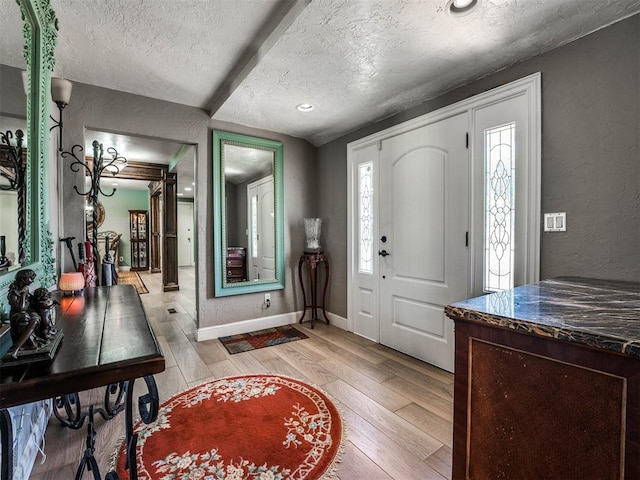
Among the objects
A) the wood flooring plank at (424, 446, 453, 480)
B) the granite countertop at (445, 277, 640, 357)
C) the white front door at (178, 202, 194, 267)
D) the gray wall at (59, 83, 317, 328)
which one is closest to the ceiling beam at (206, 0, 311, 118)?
the gray wall at (59, 83, 317, 328)

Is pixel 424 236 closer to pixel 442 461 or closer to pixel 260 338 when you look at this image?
pixel 442 461

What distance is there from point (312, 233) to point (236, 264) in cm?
95

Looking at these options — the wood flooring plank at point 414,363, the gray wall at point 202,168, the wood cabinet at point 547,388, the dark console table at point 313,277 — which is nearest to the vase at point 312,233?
the dark console table at point 313,277

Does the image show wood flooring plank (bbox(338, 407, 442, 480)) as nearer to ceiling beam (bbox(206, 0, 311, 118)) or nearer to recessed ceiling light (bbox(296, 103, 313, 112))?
ceiling beam (bbox(206, 0, 311, 118))

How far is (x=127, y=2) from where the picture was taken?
1.67 meters

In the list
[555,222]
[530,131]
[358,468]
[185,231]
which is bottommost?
[358,468]

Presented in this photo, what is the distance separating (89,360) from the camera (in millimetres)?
871

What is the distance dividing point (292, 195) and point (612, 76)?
9.45 feet

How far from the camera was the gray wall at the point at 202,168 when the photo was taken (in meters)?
2.56

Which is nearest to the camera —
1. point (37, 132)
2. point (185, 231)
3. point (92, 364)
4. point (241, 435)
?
point (92, 364)

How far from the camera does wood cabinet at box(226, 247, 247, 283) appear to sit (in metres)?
3.36

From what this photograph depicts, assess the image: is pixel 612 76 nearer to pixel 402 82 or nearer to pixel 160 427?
pixel 402 82

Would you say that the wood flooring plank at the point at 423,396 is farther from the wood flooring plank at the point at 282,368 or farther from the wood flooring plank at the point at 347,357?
the wood flooring plank at the point at 282,368

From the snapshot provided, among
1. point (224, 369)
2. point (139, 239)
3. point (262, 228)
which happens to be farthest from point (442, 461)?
point (139, 239)
